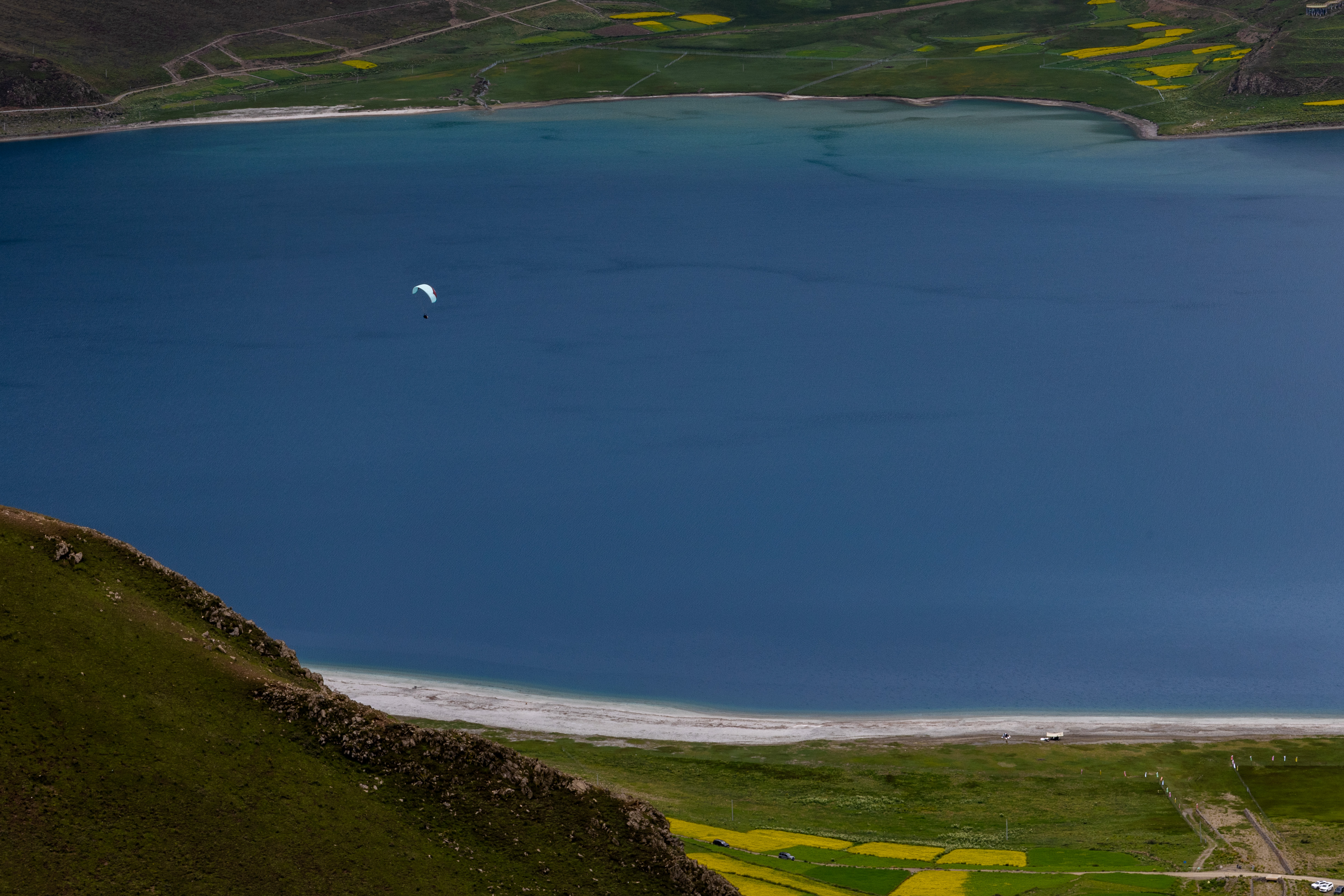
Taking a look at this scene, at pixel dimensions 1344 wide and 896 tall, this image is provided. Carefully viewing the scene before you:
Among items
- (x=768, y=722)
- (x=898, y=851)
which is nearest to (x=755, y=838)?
(x=898, y=851)

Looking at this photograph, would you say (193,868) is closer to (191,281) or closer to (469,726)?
(469,726)

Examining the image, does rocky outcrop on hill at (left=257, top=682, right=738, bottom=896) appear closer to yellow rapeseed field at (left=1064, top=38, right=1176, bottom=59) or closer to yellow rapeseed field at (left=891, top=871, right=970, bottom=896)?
yellow rapeseed field at (left=891, top=871, right=970, bottom=896)

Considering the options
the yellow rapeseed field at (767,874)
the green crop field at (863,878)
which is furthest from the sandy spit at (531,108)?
the yellow rapeseed field at (767,874)

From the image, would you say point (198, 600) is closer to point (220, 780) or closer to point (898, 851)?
point (220, 780)

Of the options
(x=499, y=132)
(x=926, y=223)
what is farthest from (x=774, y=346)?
(x=499, y=132)

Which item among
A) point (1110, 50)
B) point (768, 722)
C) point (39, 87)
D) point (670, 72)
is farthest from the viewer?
point (670, 72)

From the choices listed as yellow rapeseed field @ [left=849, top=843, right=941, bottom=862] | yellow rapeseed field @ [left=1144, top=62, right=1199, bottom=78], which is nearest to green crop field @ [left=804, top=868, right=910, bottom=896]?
yellow rapeseed field @ [left=849, top=843, right=941, bottom=862]

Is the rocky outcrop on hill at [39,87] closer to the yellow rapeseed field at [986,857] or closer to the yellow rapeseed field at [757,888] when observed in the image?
the yellow rapeseed field at [757,888]
